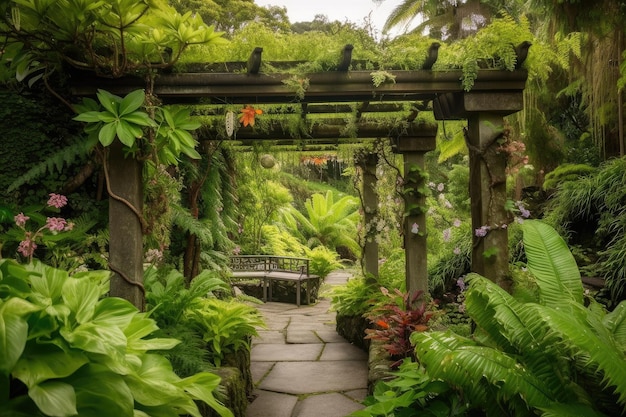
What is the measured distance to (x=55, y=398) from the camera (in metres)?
1.55

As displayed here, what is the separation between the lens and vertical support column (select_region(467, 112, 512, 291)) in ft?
11.2

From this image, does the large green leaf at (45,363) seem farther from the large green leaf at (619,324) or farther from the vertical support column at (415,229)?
the vertical support column at (415,229)

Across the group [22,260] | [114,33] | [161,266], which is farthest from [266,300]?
[114,33]

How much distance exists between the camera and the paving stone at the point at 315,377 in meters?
4.26

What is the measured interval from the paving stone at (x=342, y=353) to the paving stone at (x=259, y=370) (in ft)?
1.90

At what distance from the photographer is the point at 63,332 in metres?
1.70

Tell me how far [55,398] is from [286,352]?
13.3 ft

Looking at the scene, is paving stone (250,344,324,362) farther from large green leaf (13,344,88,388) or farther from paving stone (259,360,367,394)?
large green leaf (13,344,88,388)

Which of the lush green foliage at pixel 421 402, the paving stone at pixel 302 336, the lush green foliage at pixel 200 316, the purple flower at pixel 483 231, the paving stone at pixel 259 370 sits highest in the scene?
the purple flower at pixel 483 231

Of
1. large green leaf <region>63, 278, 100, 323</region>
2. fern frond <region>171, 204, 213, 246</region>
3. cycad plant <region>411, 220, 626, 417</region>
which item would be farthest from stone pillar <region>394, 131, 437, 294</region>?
large green leaf <region>63, 278, 100, 323</region>

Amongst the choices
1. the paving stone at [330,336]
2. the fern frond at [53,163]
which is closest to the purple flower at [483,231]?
the fern frond at [53,163]

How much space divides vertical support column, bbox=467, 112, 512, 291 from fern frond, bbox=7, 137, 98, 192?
2.56m

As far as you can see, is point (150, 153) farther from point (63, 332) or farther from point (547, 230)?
point (547, 230)

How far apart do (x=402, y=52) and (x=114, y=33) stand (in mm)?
1721
